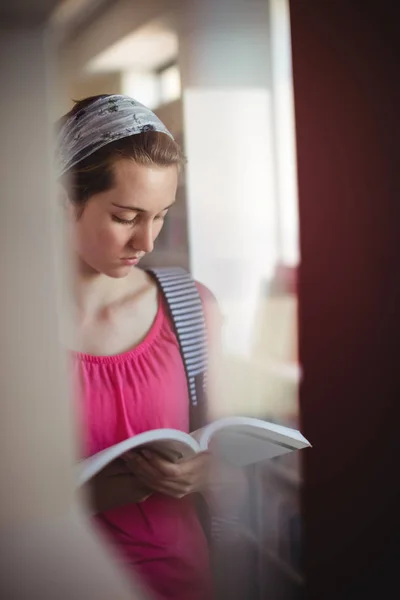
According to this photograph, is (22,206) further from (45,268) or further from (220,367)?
(220,367)

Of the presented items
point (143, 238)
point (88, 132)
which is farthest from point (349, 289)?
point (88, 132)

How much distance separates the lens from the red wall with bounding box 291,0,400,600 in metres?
1.13

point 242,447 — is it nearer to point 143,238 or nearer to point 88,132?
point 143,238

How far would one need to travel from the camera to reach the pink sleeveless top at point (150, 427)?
0.88 m

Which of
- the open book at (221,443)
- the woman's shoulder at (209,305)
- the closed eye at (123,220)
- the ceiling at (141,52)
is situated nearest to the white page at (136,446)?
the open book at (221,443)

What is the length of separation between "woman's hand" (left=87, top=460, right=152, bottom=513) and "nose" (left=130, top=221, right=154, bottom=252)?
26 cm

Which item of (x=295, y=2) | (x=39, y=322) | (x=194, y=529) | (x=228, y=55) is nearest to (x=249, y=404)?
(x=194, y=529)

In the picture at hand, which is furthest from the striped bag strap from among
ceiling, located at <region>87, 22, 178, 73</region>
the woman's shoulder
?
ceiling, located at <region>87, 22, 178, 73</region>

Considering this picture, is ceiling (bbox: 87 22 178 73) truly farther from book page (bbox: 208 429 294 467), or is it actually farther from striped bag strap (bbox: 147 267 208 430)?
book page (bbox: 208 429 294 467)

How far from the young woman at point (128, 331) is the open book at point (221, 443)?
2 cm

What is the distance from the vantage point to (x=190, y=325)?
935 mm

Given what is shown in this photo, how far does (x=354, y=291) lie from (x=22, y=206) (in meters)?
0.59

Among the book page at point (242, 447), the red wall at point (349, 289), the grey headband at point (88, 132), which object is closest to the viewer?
the grey headband at point (88, 132)

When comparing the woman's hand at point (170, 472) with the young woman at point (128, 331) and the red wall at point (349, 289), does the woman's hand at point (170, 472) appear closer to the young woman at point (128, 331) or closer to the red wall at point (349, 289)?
the young woman at point (128, 331)
